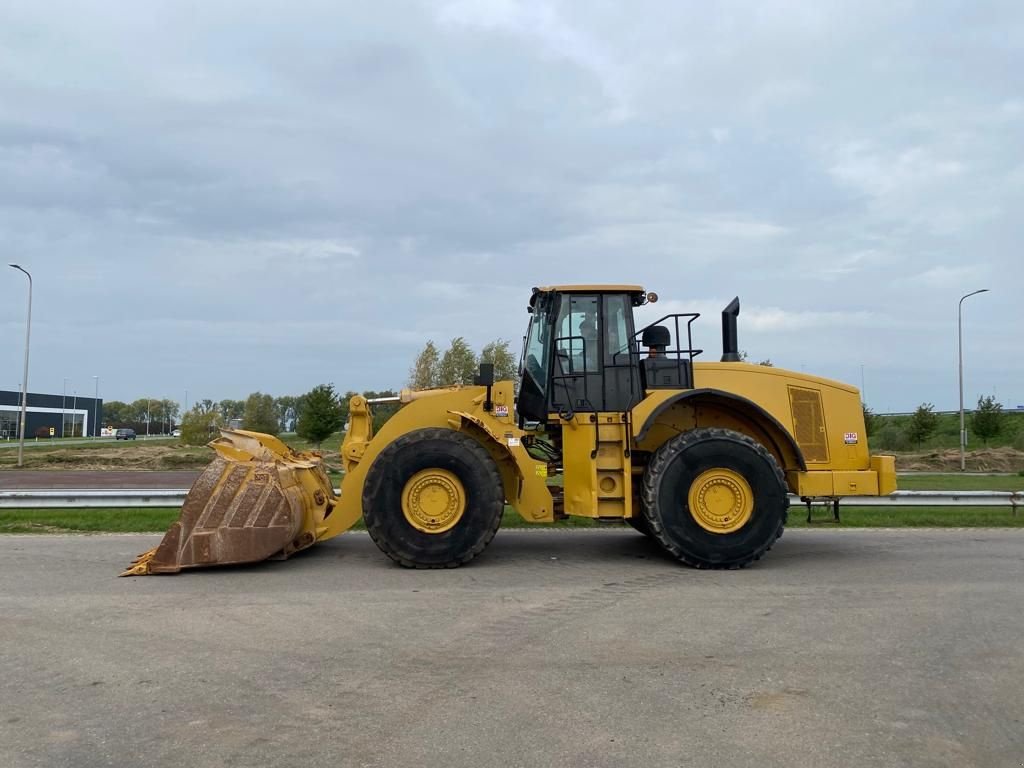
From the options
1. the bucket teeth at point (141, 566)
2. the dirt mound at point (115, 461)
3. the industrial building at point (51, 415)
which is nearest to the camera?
the bucket teeth at point (141, 566)

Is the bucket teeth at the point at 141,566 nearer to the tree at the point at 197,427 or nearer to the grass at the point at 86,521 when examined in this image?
the grass at the point at 86,521

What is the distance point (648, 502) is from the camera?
775 cm

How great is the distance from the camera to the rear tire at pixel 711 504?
7.73m

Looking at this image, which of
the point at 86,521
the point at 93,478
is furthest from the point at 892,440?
the point at 86,521

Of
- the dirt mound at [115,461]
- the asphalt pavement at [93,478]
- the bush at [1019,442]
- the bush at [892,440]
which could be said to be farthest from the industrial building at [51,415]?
the bush at [1019,442]

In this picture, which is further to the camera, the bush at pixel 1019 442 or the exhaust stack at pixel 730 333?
the bush at pixel 1019 442

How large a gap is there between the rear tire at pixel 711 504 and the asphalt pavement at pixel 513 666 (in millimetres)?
257

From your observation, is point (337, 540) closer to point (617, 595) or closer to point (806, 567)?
point (617, 595)

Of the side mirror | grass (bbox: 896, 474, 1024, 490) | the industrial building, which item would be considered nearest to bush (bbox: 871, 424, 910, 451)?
grass (bbox: 896, 474, 1024, 490)

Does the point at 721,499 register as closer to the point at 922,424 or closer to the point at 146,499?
the point at 146,499

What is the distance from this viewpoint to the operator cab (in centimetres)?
831

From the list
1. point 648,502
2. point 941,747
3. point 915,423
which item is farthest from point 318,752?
point 915,423

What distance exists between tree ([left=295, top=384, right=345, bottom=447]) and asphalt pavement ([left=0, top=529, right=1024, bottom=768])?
24.2 metres

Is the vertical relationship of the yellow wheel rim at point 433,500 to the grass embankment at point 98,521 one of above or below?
above
